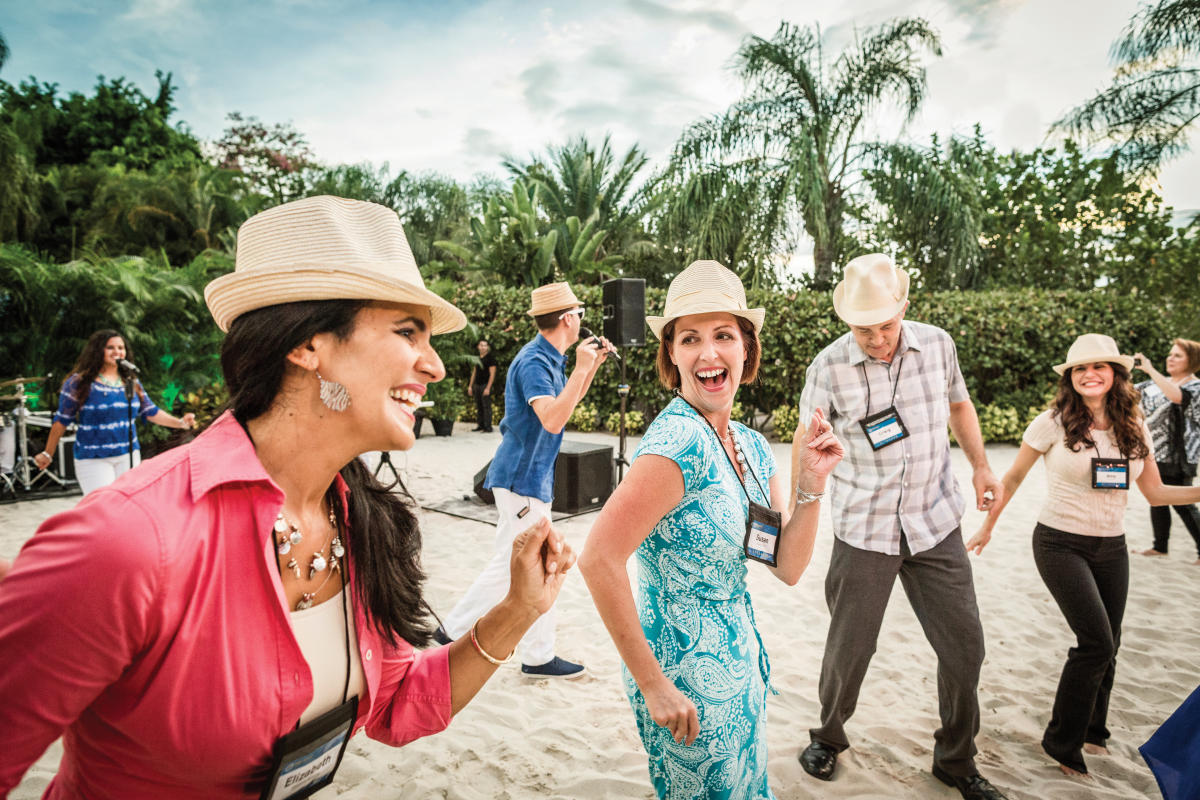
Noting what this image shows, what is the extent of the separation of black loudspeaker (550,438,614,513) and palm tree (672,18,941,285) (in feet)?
30.5

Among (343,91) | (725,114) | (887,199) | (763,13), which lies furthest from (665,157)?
(343,91)

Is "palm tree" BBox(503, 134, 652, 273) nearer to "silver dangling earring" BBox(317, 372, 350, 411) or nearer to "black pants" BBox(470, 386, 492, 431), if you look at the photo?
"black pants" BBox(470, 386, 492, 431)

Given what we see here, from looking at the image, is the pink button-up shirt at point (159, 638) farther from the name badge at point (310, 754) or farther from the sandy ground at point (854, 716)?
the sandy ground at point (854, 716)

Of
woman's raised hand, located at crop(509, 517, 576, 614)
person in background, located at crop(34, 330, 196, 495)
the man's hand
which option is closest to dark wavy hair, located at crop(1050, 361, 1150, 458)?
the man's hand

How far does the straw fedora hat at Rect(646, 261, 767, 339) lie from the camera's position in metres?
2.08

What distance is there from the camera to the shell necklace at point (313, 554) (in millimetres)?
1299

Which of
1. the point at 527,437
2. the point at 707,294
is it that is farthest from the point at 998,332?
the point at 707,294

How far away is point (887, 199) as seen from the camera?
14.9 meters

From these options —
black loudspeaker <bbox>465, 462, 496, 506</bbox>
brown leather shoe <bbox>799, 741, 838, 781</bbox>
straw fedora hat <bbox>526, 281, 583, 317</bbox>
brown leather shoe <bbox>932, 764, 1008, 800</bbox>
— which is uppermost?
straw fedora hat <bbox>526, 281, 583, 317</bbox>

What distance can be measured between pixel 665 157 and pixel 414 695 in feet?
54.0

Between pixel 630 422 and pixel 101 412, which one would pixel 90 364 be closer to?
pixel 101 412

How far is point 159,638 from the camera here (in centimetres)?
100

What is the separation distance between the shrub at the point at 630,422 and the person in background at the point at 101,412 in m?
9.95

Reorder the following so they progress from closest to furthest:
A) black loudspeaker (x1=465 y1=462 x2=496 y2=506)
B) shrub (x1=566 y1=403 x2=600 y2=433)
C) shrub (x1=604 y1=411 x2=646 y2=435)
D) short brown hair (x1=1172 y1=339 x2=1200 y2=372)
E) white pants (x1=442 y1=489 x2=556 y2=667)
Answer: white pants (x1=442 y1=489 x2=556 y2=667)
short brown hair (x1=1172 y1=339 x2=1200 y2=372)
black loudspeaker (x1=465 y1=462 x2=496 y2=506)
shrub (x1=604 y1=411 x2=646 y2=435)
shrub (x1=566 y1=403 x2=600 y2=433)
